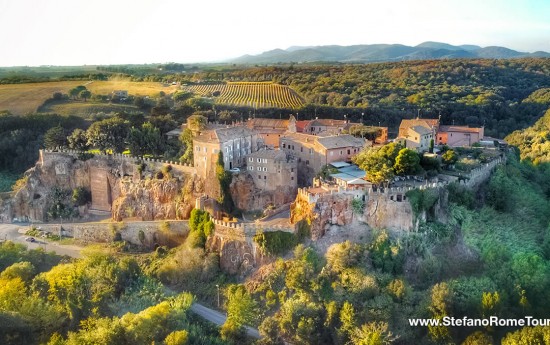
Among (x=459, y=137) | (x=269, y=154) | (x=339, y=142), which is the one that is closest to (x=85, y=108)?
(x=269, y=154)

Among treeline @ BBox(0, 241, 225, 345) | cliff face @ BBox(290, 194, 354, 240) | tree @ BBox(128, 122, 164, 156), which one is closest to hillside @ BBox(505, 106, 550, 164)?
cliff face @ BBox(290, 194, 354, 240)

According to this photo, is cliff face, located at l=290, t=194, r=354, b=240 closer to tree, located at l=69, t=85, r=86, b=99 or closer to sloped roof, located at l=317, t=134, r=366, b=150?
sloped roof, located at l=317, t=134, r=366, b=150

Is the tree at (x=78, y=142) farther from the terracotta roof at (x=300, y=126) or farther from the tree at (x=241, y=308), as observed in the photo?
the tree at (x=241, y=308)

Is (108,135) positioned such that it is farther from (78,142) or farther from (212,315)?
(212,315)

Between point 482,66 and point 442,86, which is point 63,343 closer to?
point 442,86

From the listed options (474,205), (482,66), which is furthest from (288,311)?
(482,66)

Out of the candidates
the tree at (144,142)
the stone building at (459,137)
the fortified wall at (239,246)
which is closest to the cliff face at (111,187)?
the tree at (144,142)
